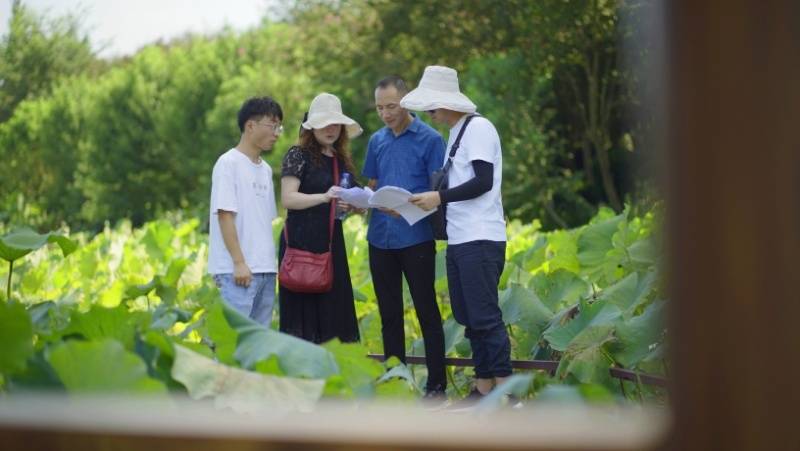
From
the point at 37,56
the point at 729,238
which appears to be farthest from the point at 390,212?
the point at 37,56

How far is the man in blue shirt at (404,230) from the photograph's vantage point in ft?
15.5

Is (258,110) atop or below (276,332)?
atop

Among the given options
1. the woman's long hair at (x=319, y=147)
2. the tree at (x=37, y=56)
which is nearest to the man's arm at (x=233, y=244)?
the woman's long hair at (x=319, y=147)

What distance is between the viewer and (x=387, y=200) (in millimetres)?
4402

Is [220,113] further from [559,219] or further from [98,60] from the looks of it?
[98,60]

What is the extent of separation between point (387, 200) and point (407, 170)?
0.37 metres

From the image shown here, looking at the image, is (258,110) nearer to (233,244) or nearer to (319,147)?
(319,147)

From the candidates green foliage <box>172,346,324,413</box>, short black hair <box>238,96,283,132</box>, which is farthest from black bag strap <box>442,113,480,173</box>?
green foliage <box>172,346,324,413</box>

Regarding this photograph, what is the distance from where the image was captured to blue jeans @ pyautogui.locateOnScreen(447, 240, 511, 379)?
174 inches

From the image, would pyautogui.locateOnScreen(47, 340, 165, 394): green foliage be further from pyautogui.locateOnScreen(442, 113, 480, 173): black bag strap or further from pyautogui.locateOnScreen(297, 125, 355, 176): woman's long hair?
pyautogui.locateOnScreen(297, 125, 355, 176): woman's long hair

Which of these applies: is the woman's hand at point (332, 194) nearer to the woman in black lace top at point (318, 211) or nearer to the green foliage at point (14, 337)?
the woman in black lace top at point (318, 211)

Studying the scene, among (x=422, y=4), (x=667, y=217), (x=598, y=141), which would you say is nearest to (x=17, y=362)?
(x=667, y=217)

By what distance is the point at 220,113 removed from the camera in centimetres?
2078

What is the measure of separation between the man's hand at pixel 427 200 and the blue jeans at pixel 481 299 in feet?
0.57
